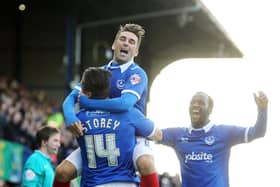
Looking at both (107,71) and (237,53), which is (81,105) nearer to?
(107,71)

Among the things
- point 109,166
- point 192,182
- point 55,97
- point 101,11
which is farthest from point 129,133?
point 55,97

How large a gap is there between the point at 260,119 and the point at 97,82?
1898mm

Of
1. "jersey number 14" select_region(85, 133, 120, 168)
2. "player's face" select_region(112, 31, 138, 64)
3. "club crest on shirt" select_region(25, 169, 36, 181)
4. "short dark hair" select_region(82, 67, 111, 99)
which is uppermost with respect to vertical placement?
"player's face" select_region(112, 31, 138, 64)

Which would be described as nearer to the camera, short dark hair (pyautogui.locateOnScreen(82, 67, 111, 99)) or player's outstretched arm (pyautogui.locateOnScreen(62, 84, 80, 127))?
short dark hair (pyautogui.locateOnScreen(82, 67, 111, 99))

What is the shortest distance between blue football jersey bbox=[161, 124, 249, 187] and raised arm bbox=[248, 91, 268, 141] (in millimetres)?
88

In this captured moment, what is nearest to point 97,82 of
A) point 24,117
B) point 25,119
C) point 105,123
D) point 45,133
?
point 105,123

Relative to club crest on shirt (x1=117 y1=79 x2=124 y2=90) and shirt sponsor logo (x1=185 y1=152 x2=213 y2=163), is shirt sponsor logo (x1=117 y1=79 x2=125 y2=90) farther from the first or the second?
shirt sponsor logo (x1=185 y1=152 x2=213 y2=163)

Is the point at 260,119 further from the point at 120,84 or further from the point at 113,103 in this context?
the point at 113,103

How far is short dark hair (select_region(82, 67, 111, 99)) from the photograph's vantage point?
773 centimetres

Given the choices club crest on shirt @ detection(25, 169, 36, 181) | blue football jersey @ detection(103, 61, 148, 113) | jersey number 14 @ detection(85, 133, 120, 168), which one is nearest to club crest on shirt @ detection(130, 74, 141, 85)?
blue football jersey @ detection(103, 61, 148, 113)

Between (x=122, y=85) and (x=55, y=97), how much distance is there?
21362 millimetres

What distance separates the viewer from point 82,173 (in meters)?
8.06

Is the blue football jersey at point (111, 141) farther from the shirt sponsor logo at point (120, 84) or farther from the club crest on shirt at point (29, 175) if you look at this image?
the club crest on shirt at point (29, 175)

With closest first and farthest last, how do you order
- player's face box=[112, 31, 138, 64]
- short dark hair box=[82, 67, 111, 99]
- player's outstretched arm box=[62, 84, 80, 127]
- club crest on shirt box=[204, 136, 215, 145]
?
short dark hair box=[82, 67, 111, 99] → player's outstretched arm box=[62, 84, 80, 127] → player's face box=[112, 31, 138, 64] → club crest on shirt box=[204, 136, 215, 145]
